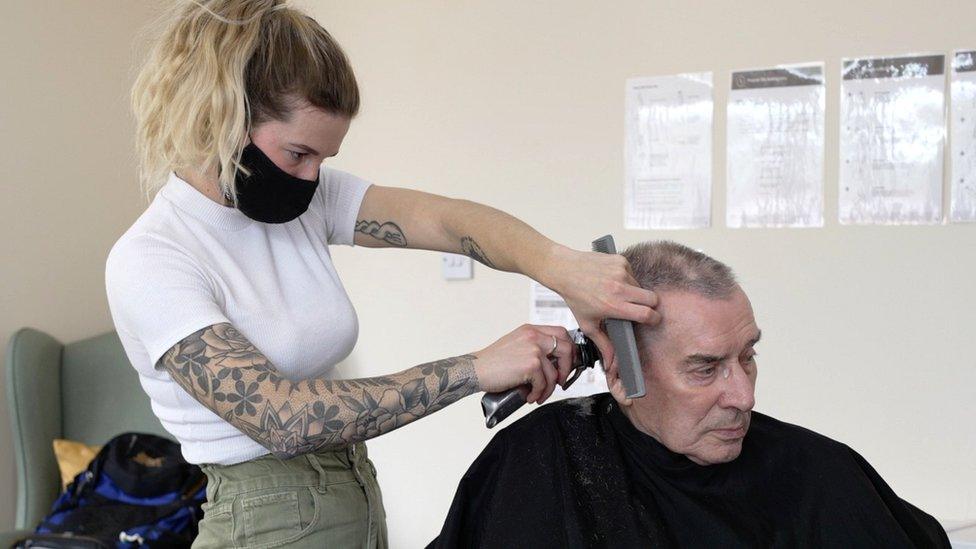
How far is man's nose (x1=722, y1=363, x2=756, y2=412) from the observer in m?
1.51

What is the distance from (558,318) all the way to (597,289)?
1.47 m

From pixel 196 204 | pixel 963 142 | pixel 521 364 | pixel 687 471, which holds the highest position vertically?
pixel 963 142

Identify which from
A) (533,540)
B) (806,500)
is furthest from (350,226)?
(806,500)

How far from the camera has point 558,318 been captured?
281 cm

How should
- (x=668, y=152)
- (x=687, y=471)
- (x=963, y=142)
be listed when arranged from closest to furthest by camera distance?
(x=687, y=471)
(x=963, y=142)
(x=668, y=152)

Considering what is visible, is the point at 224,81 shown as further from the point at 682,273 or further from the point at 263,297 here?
the point at 682,273

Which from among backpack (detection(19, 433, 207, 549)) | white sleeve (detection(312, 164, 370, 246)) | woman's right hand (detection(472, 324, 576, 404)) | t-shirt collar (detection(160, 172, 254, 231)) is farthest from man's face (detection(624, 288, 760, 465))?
backpack (detection(19, 433, 207, 549))

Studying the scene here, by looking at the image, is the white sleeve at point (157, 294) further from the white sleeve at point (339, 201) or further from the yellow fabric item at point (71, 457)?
the yellow fabric item at point (71, 457)

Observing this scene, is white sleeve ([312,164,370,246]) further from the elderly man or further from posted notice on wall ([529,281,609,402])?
posted notice on wall ([529,281,609,402])

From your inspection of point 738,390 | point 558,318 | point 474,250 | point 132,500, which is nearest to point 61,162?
point 132,500

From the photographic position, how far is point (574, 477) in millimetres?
1646

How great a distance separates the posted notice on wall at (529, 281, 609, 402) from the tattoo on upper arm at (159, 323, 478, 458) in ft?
5.07

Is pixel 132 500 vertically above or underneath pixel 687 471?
underneath

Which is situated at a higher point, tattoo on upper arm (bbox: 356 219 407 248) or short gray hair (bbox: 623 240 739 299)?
tattoo on upper arm (bbox: 356 219 407 248)
